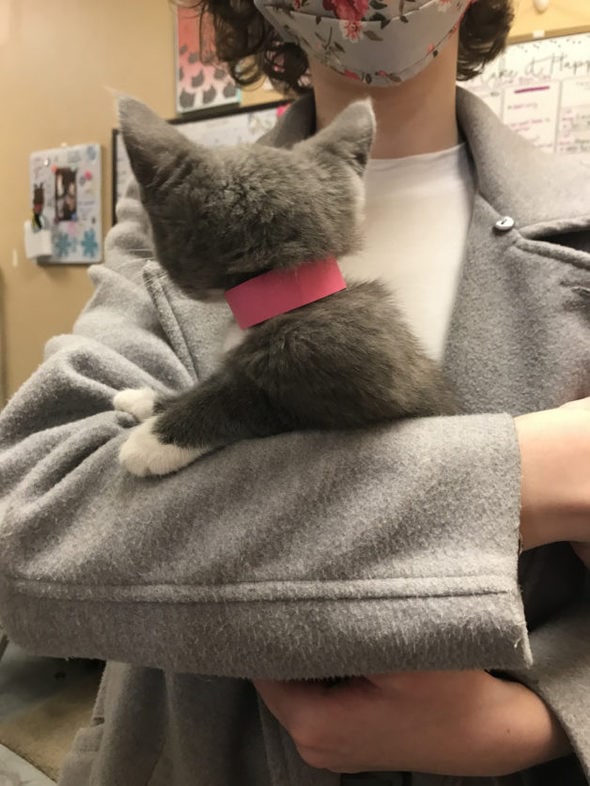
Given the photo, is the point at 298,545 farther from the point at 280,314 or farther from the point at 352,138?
the point at 352,138

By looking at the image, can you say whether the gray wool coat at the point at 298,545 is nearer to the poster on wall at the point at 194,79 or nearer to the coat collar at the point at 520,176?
the coat collar at the point at 520,176

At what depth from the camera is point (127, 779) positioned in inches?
28.1

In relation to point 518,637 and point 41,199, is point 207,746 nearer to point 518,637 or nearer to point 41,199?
point 518,637

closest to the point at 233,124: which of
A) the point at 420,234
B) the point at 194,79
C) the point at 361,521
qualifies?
the point at 194,79

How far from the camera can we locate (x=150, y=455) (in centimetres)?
60

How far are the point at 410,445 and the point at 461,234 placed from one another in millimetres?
396

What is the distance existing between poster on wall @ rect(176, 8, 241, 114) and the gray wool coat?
1.57m

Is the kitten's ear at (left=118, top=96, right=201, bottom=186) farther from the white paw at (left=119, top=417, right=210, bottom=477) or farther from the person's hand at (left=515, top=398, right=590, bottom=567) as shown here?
the person's hand at (left=515, top=398, right=590, bottom=567)

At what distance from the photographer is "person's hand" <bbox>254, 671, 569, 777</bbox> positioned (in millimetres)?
572

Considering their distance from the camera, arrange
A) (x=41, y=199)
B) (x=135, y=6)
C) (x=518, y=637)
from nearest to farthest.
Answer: (x=518, y=637), (x=135, y=6), (x=41, y=199)

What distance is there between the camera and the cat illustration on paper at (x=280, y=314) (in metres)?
0.60

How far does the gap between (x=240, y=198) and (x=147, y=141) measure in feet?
0.35

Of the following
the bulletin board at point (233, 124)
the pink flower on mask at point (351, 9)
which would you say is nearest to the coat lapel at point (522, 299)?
the pink flower on mask at point (351, 9)

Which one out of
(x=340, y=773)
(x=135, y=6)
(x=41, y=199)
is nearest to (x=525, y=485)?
(x=340, y=773)
